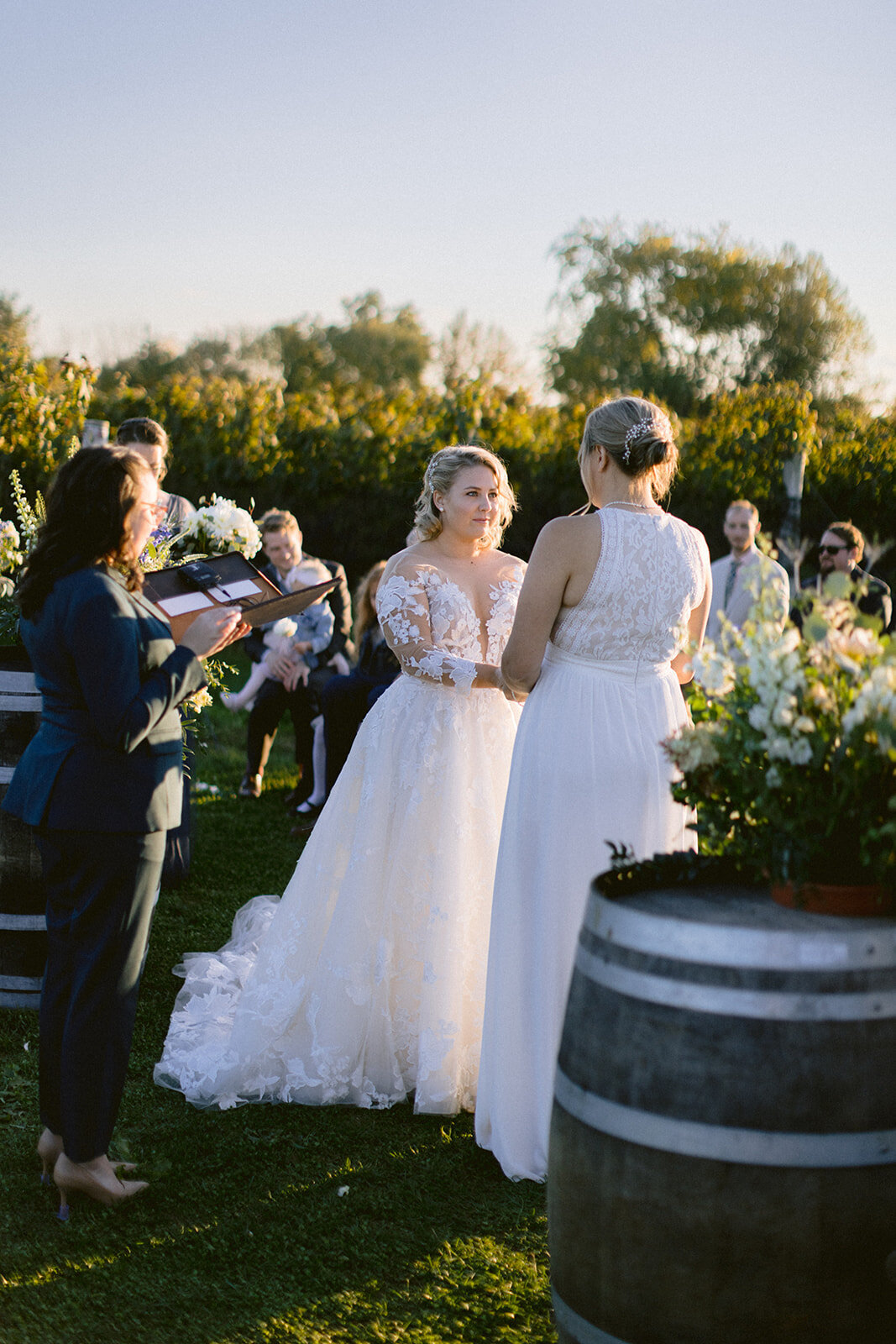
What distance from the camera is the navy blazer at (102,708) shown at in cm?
278

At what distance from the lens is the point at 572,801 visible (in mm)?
3236

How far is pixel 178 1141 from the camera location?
11.6ft

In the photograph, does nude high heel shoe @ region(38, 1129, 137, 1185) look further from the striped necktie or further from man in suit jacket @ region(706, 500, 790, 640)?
the striped necktie

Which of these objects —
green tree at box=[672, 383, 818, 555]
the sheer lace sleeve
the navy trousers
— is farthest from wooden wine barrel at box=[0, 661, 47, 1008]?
green tree at box=[672, 383, 818, 555]

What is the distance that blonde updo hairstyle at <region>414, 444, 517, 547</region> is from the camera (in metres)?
4.02

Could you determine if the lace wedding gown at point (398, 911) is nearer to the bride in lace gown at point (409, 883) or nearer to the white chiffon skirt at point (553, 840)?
the bride in lace gown at point (409, 883)

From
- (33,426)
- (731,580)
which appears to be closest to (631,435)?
(731,580)

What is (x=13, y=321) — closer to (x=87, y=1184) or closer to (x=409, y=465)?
(x=409, y=465)

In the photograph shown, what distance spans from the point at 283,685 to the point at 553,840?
5672mm

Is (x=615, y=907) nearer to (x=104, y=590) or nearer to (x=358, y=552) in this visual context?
(x=104, y=590)

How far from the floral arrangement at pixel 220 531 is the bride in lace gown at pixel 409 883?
1.03 m

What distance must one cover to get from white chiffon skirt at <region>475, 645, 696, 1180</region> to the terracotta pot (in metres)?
1.38

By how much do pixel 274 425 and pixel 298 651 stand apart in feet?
26.5

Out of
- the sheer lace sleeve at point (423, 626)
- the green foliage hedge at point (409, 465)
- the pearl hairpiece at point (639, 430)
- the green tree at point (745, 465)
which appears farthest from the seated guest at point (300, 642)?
the green tree at point (745, 465)
